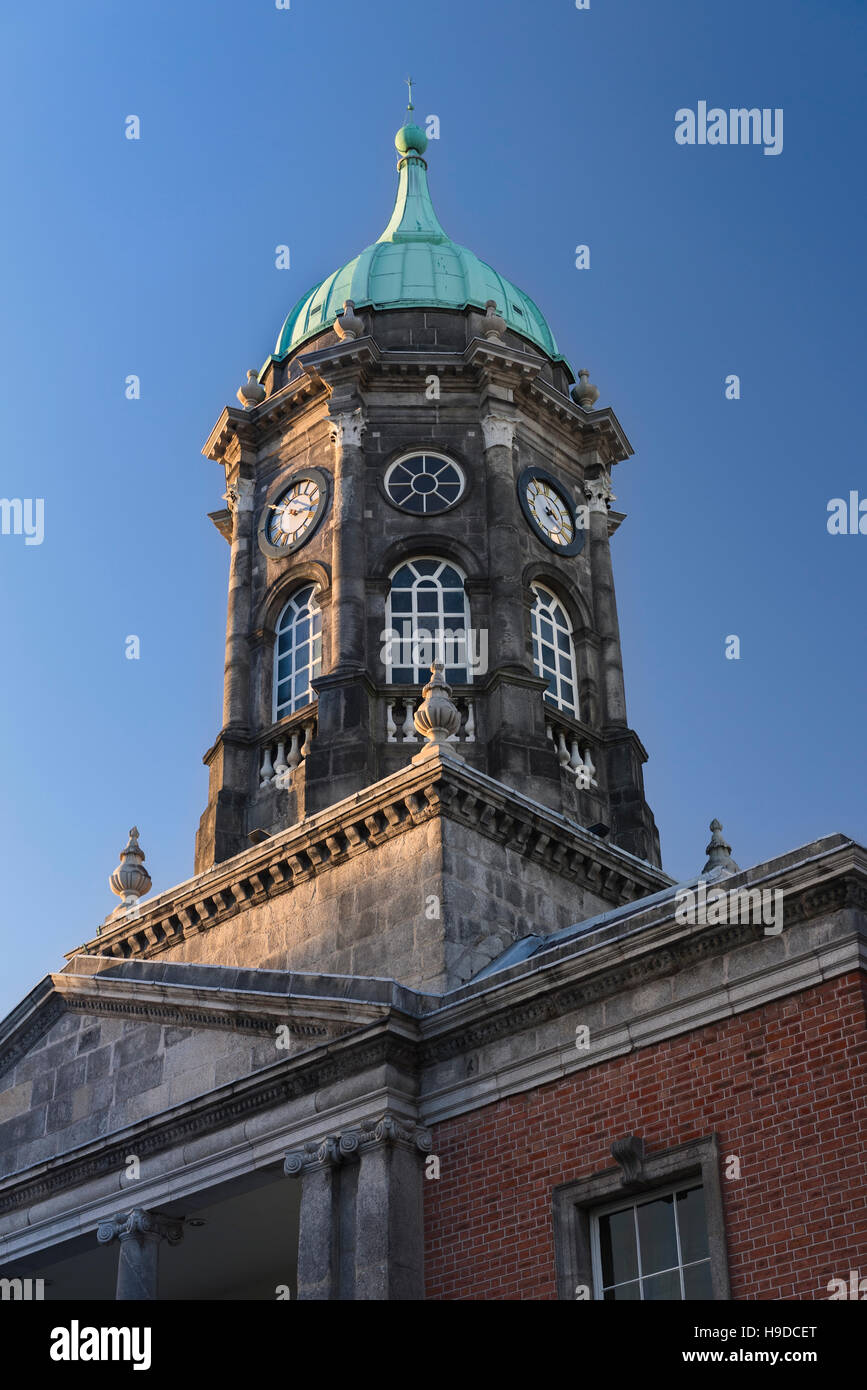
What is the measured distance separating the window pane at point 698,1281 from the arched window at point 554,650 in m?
12.5

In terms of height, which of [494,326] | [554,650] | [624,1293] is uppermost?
[494,326]

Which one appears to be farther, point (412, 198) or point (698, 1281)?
point (412, 198)

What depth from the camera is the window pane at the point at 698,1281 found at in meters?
16.1

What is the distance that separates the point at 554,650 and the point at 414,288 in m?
7.34

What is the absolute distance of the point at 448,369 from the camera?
29.7m

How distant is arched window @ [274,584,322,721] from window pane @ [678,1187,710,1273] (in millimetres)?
12415

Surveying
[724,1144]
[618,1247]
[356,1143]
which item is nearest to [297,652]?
[356,1143]

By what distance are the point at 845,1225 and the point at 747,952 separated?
2745 millimetres

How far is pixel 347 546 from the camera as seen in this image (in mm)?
27953

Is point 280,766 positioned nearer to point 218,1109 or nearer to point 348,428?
point 348,428

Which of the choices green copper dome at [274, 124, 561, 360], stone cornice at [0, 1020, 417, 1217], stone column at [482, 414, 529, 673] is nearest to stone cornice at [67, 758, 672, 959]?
stone column at [482, 414, 529, 673]

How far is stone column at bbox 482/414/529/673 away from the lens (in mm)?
27000
